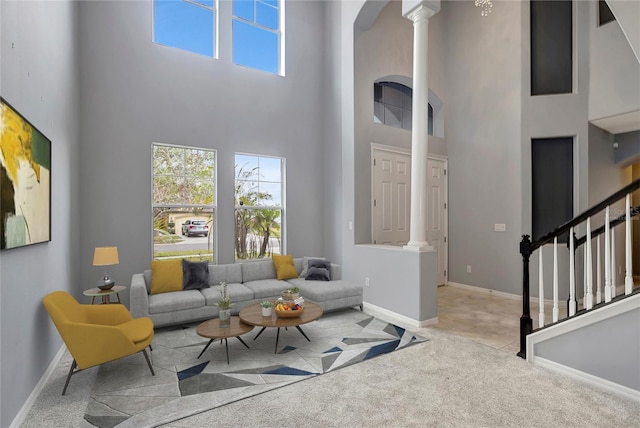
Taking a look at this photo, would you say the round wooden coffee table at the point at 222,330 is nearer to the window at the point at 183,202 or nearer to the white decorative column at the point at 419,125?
the window at the point at 183,202

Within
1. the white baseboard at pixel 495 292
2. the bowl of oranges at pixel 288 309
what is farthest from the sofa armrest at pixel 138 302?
the white baseboard at pixel 495 292

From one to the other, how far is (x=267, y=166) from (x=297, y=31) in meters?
2.43

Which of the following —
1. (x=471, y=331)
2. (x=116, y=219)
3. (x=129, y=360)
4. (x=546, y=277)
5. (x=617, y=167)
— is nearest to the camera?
(x=129, y=360)

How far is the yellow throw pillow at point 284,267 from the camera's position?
516 cm

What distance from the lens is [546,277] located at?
527 centimetres

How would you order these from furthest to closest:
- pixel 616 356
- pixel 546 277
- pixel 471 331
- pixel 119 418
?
pixel 546 277 < pixel 471 331 < pixel 616 356 < pixel 119 418

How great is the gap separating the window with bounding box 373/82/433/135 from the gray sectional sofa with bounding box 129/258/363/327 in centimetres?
277

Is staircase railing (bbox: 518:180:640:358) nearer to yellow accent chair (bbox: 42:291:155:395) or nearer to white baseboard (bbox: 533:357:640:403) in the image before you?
white baseboard (bbox: 533:357:640:403)

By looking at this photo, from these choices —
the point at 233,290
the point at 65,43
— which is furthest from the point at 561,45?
the point at 65,43

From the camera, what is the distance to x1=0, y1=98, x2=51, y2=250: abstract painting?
2.09m

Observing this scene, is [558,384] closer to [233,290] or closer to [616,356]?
[616,356]

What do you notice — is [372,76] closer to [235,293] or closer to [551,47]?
[551,47]

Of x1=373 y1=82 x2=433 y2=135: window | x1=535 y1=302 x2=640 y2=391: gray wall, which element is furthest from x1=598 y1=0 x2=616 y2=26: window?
x1=535 y1=302 x2=640 y2=391: gray wall

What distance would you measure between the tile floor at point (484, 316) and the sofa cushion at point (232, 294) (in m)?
2.43
